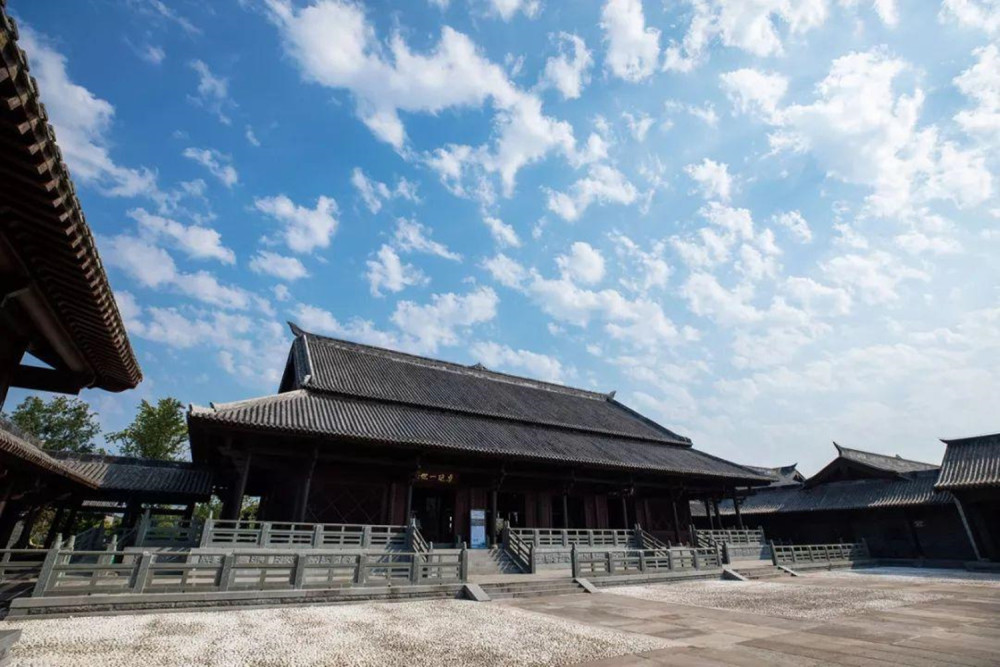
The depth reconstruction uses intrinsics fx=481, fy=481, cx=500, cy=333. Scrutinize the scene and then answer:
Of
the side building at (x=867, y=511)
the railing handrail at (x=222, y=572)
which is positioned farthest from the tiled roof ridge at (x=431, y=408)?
the side building at (x=867, y=511)

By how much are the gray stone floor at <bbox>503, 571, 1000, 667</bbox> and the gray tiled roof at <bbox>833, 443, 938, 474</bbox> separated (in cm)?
1610

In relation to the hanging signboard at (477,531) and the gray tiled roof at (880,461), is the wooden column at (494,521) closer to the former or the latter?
the hanging signboard at (477,531)

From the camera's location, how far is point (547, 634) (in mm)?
7500

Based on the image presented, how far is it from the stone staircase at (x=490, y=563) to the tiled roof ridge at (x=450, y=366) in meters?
10.7

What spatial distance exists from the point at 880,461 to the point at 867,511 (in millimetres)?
7499

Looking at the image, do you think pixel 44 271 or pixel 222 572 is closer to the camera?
pixel 44 271

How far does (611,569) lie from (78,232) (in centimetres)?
1574

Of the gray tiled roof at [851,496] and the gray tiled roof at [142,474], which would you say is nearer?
the gray tiled roof at [142,474]

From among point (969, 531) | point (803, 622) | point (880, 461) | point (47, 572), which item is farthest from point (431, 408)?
point (880, 461)

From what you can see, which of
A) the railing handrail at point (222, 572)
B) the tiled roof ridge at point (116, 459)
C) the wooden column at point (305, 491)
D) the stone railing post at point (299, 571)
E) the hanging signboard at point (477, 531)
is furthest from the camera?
the tiled roof ridge at point (116, 459)

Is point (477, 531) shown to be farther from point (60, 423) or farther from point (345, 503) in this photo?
point (60, 423)

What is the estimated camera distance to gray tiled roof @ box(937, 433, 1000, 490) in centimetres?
2106

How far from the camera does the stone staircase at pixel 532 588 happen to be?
1214 cm

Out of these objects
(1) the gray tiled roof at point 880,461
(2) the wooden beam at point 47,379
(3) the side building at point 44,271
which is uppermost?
(1) the gray tiled roof at point 880,461
